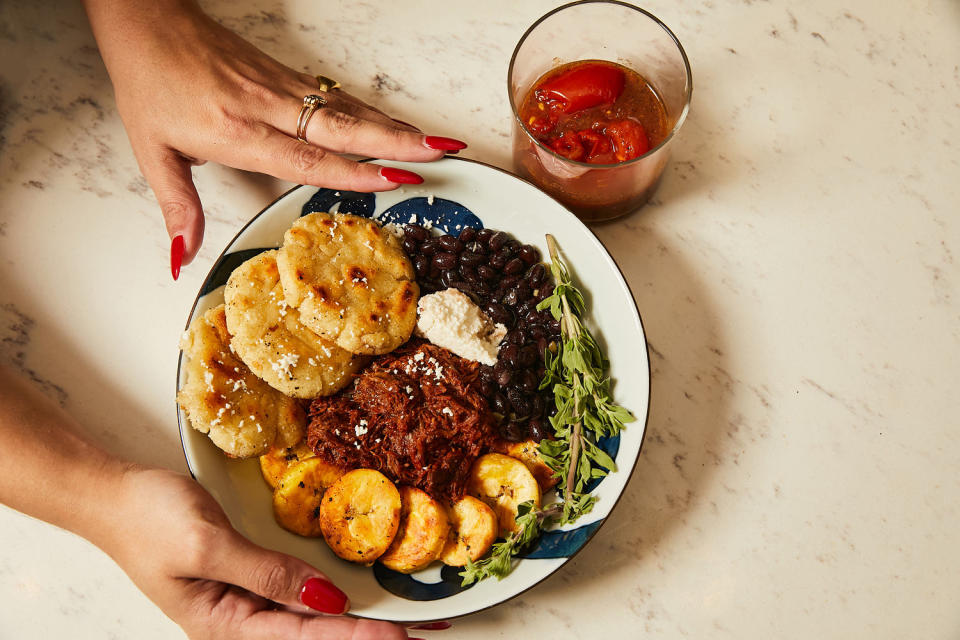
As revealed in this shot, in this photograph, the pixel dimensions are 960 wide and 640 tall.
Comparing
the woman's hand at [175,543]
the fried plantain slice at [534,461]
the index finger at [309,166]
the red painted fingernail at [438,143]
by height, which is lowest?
the woman's hand at [175,543]

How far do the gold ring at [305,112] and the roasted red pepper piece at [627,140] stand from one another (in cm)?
87

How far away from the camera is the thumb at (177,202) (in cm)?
210

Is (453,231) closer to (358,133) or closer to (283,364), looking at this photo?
(358,133)

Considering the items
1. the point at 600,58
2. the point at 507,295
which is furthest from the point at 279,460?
the point at 600,58

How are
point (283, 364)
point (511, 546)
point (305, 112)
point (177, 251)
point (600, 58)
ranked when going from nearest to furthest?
point (511, 546), point (283, 364), point (177, 251), point (305, 112), point (600, 58)

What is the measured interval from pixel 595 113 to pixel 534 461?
103 centimetres

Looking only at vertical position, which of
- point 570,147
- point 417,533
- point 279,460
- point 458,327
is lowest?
point 279,460

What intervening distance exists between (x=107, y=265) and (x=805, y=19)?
8.22 ft

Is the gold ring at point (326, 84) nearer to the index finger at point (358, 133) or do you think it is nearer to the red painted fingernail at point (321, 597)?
the index finger at point (358, 133)

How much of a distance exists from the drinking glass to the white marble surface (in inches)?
8.7

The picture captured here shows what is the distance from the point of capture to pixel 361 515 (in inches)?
76.5

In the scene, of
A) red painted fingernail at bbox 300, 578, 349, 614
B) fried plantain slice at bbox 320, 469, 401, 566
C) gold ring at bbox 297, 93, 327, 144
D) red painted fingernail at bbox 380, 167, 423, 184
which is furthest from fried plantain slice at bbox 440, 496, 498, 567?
gold ring at bbox 297, 93, 327, 144

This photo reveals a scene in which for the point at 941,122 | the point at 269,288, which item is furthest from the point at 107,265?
the point at 941,122

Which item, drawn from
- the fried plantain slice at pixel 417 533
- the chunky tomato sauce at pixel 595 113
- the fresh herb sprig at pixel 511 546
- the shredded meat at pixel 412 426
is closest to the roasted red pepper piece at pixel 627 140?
the chunky tomato sauce at pixel 595 113
